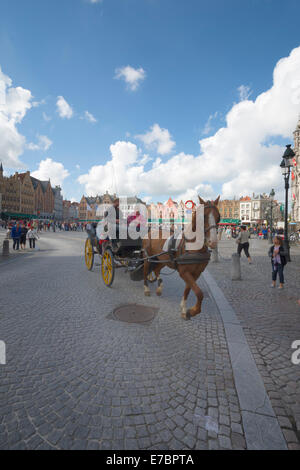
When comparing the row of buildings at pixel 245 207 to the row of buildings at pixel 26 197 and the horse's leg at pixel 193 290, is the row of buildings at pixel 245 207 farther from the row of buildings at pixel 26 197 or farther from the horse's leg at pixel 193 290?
the horse's leg at pixel 193 290

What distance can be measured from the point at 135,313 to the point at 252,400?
8.24 feet

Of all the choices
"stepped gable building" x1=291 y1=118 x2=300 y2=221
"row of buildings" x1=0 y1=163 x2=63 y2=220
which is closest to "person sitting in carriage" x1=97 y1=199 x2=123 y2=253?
"row of buildings" x1=0 y1=163 x2=63 y2=220

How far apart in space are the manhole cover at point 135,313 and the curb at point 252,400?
1.45m

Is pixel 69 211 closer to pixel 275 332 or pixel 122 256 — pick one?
pixel 122 256

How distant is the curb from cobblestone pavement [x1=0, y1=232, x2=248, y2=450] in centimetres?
8

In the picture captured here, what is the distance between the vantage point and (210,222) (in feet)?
11.8

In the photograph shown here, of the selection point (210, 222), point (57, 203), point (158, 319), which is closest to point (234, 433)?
point (158, 319)

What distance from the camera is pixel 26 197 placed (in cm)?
7156

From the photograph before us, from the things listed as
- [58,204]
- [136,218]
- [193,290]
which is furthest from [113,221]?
[58,204]

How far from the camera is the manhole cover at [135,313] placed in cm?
393

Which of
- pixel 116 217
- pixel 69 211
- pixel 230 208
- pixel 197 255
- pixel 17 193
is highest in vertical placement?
pixel 17 193

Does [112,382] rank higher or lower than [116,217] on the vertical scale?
lower

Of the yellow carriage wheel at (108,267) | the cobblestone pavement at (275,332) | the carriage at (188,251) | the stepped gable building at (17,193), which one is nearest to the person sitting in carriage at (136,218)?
the carriage at (188,251)

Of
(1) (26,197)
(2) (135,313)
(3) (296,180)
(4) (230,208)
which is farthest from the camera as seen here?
(4) (230,208)
